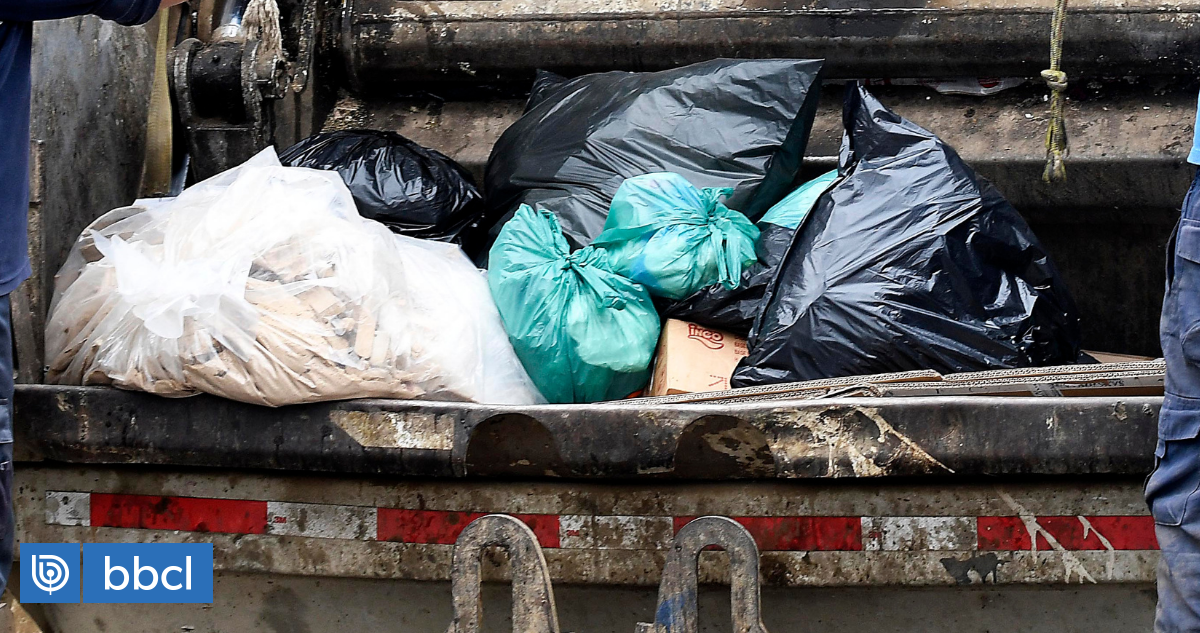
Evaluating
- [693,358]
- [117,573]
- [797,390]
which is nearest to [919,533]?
[797,390]

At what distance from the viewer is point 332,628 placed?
5.54ft

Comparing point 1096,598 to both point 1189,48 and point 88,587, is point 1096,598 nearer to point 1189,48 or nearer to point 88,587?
point 1189,48

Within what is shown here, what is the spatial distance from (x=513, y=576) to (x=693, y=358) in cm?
59

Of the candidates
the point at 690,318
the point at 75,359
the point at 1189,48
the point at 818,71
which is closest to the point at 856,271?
the point at 690,318

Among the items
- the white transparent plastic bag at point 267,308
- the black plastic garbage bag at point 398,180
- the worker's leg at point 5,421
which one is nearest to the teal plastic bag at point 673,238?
the white transparent plastic bag at point 267,308

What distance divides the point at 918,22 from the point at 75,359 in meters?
1.77

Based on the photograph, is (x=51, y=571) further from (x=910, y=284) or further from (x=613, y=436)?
(x=910, y=284)

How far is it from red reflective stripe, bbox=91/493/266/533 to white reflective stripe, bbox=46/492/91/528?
0.01 metres

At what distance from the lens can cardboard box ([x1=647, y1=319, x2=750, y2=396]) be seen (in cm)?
186

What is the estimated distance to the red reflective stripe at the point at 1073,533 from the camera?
1510 millimetres

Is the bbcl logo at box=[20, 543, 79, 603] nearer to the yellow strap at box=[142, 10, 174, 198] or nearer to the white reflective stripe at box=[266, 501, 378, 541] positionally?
the white reflective stripe at box=[266, 501, 378, 541]

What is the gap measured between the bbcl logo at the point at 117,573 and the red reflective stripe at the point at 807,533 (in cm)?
79

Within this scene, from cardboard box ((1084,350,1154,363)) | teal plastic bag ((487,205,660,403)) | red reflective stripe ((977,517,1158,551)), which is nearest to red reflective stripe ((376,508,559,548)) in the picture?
teal plastic bag ((487,205,660,403))

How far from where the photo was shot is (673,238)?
6.33 ft
